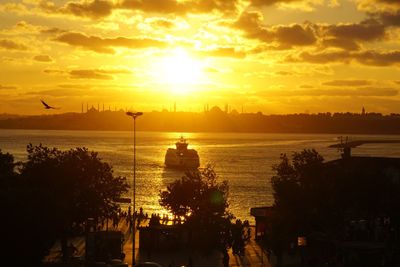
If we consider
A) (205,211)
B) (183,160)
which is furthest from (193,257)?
(183,160)

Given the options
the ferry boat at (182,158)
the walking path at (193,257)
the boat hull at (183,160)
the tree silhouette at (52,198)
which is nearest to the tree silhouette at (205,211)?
the walking path at (193,257)

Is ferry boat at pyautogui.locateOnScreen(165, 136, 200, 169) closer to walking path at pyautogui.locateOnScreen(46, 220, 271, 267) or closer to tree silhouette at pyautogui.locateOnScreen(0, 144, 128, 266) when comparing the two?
tree silhouette at pyautogui.locateOnScreen(0, 144, 128, 266)

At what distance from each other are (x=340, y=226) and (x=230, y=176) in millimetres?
90085

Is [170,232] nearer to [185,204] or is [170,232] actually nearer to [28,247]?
[185,204]

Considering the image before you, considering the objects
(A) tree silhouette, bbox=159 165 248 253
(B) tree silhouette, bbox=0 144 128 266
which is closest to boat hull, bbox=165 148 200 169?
(A) tree silhouette, bbox=159 165 248 253

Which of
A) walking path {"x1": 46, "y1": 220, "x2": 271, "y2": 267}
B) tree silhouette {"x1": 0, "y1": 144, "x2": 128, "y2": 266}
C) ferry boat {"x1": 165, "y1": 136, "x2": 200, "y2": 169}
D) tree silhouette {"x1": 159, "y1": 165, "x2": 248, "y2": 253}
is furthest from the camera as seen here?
ferry boat {"x1": 165, "y1": 136, "x2": 200, "y2": 169}

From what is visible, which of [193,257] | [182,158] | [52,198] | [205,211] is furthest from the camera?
[182,158]

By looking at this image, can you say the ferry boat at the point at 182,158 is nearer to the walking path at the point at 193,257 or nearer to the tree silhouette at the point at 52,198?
the tree silhouette at the point at 52,198

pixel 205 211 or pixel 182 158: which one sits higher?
pixel 205 211

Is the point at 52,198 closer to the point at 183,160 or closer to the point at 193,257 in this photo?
the point at 193,257

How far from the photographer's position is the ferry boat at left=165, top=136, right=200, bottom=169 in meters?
132

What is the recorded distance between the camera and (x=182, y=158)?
133250 mm

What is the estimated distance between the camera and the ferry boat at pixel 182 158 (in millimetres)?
132250

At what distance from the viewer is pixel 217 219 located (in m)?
33.7
